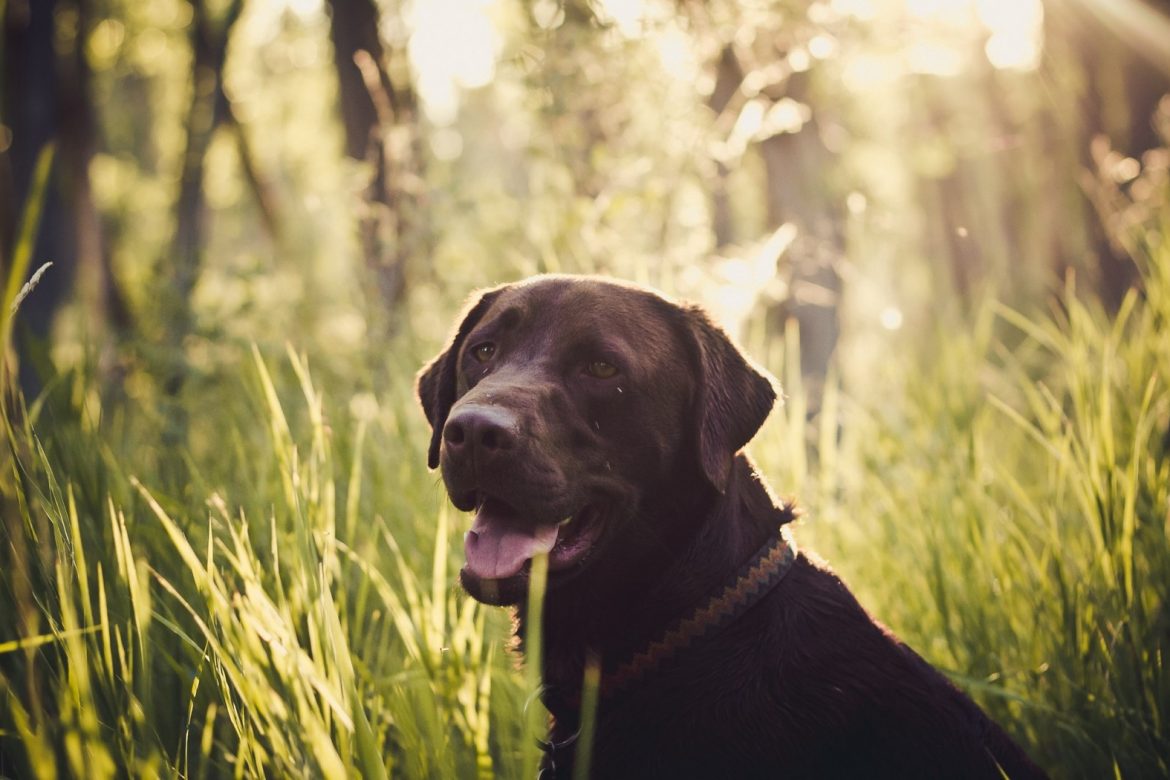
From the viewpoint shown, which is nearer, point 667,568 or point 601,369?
point 667,568

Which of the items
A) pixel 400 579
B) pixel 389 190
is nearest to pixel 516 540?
pixel 400 579

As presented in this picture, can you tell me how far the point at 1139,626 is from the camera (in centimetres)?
228

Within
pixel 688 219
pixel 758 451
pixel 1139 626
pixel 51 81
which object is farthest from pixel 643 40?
pixel 51 81

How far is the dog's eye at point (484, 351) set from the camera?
2646 mm

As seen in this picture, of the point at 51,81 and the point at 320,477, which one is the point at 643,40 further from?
the point at 51,81

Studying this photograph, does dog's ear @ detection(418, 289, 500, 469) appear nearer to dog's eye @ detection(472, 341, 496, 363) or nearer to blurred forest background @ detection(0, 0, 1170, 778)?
dog's eye @ detection(472, 341, 496, 363)

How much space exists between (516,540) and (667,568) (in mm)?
383

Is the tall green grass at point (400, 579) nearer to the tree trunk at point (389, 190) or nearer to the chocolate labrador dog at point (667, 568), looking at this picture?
the chocolate labrador dog at point (667, 568)

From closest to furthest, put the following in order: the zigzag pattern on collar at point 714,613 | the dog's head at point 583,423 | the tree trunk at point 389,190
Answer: the zigzag pattern on collar at point 714,613, the dog's head at point 583,423, the tree trunk at point 389,190

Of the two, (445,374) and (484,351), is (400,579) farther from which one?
(484,351)

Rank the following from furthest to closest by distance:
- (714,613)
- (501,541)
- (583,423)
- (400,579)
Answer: (400,579)
(583,423)
(501,541)
(714,613)

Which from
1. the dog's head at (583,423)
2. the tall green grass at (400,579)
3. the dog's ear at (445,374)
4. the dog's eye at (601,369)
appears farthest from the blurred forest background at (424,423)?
the dog's eye at (601,369)

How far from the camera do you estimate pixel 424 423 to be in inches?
152

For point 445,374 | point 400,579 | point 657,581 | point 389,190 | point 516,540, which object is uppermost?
point 389,190
